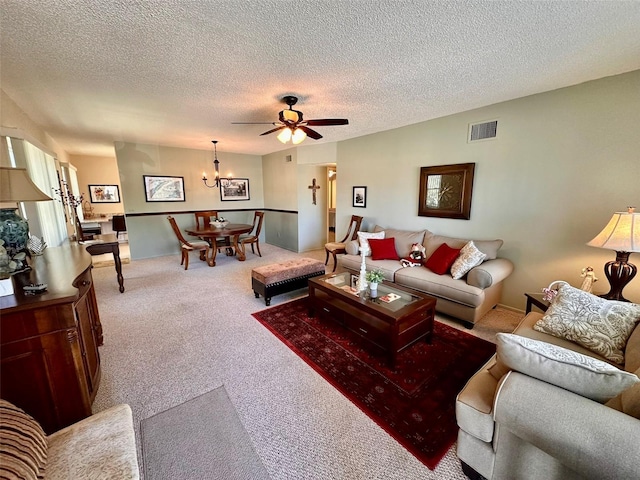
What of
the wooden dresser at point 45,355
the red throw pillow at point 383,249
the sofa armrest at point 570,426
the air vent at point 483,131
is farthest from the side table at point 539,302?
the wooden dresser at point 45,355

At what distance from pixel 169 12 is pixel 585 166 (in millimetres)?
3873

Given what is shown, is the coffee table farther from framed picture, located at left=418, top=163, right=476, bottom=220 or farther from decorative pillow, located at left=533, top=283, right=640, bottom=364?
framed picture, located at left=418, top=163, right=476, bottom=220

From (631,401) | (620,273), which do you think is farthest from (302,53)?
(620,273)

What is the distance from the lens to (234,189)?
23.0 ft

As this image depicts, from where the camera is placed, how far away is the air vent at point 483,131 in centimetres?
324

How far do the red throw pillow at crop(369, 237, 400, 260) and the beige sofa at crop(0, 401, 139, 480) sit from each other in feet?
10.9

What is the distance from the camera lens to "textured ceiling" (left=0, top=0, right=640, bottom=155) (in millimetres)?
1577

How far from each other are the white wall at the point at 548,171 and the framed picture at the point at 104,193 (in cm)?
888

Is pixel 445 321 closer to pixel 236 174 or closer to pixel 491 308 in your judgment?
pixel 491 308

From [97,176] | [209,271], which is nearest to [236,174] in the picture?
[209,271]

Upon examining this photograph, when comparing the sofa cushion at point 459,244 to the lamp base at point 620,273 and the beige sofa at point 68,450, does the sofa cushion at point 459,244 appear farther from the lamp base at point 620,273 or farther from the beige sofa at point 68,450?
the beige sofa at point 68,450

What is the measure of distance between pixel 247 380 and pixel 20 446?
1307 millimetres

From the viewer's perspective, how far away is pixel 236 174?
6.95 metres

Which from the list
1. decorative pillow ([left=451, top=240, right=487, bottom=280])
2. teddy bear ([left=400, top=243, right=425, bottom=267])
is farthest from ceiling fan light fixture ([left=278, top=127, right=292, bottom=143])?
decorative pillow ([left=451, top=240, right=487, bottom=280])
